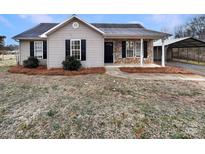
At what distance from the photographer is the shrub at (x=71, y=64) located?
15234 millimetres

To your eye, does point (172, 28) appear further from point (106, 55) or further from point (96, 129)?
point (96, 129)

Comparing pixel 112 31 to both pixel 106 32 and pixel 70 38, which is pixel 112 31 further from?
pixel 70 38

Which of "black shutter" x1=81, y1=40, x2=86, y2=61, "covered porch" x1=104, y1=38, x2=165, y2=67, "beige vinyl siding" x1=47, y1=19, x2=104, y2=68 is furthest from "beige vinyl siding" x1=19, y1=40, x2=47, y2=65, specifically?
"covered porch" x1=104, y1=38, x2=165, y2=67

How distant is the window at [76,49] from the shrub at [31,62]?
11.1ft

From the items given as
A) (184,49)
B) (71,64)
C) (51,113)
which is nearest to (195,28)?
(184,49)

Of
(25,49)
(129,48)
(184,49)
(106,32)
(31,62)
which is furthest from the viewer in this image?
(184,49)

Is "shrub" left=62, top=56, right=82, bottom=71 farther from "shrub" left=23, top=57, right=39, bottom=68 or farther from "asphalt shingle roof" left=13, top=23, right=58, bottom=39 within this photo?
"asphalt shingle roof" left=13, top=23, right=58, bottom=39

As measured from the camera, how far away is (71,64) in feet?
50.0

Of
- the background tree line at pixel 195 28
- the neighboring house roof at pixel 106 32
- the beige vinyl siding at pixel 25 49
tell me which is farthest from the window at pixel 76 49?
the background tree line at pixel 195 28

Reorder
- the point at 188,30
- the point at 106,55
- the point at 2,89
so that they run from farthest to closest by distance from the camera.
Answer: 1. the point at 188,30
2. the point at 106,55
3. the point at 2,89

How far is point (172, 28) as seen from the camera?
6362 cm

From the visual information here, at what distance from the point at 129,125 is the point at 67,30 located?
11519 mm

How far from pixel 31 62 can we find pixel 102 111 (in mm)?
12183
